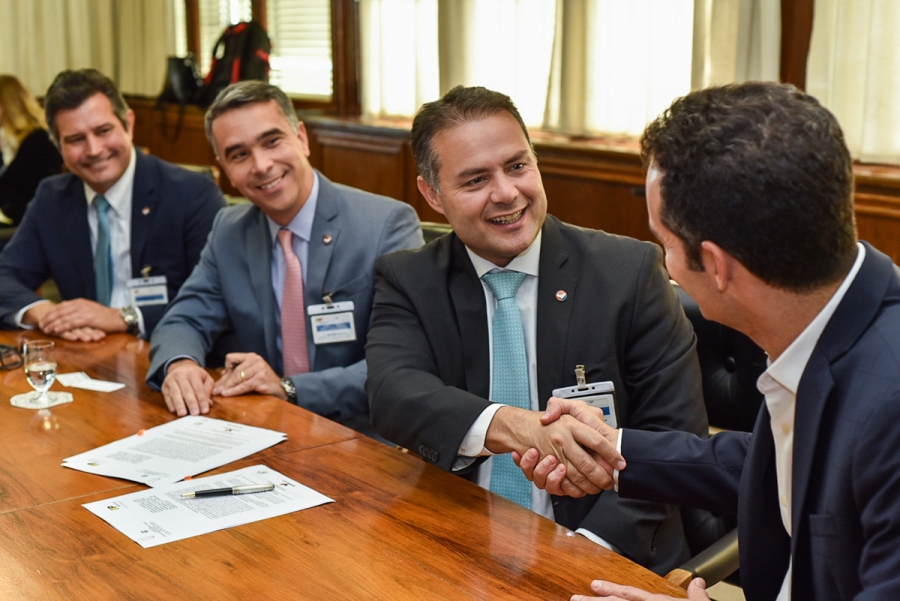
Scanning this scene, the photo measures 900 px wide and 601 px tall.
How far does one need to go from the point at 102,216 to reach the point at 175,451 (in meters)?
1.88

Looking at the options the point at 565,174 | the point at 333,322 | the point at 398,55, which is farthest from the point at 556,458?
the point at 398,55

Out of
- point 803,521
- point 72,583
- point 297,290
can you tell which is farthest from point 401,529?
point 297,290

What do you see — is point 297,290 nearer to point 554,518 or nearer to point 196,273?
point 196,273

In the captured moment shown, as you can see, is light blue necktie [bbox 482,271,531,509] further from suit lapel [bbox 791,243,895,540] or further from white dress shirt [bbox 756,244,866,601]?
suit lapel [bbox 791,243,895,540]

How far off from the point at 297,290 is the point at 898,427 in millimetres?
1988

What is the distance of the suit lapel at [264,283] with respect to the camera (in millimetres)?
2908

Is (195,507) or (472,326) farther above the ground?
(472,326)

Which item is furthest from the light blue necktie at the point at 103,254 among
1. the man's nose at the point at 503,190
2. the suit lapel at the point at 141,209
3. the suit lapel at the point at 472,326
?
the man's nose at the point at 503,190

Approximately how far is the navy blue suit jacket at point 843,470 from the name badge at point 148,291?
2459mm

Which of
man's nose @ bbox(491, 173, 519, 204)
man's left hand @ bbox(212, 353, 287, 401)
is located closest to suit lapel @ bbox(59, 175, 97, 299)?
man's left hand @ bbox(212, 353, 287, 401)

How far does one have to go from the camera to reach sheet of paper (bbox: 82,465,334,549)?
168cm

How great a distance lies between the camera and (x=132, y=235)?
143 inches

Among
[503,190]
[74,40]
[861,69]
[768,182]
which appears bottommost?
[503,190]

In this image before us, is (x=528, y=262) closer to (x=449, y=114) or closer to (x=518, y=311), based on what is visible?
(x=518, y=311)
